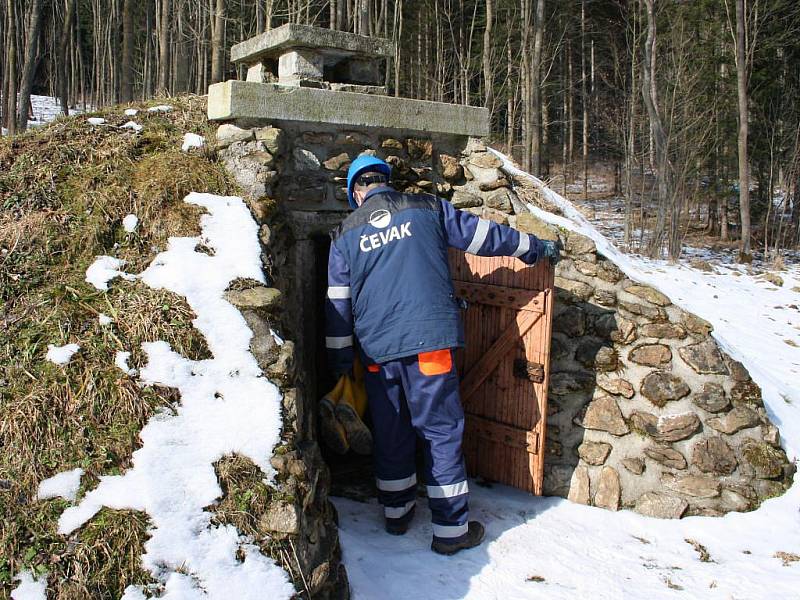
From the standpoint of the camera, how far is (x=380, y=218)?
12.2 feet

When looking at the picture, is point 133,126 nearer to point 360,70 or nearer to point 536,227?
point 360,70

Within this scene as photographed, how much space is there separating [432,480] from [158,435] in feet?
5.30

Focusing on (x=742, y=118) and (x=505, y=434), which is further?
(x=742, y=118)

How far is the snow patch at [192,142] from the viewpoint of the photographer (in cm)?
442

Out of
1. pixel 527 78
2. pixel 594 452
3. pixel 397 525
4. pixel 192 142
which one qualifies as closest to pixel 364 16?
A: pixel 527 78

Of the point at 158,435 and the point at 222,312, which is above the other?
the point at 222,312

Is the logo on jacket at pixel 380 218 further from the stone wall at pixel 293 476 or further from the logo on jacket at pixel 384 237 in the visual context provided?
the stone wall at pixel 293 476

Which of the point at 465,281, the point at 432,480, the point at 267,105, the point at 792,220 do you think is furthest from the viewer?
the point at 792,220

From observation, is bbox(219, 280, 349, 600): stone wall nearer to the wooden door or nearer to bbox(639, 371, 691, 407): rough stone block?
the wooden door

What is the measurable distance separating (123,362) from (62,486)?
647mm

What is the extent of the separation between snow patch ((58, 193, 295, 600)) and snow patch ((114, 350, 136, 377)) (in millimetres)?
68

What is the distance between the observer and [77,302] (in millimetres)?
3391

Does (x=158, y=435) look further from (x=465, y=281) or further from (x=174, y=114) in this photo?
(x=174, y=114)

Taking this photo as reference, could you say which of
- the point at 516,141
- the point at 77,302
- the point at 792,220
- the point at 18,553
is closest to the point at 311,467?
the point at 18,553
